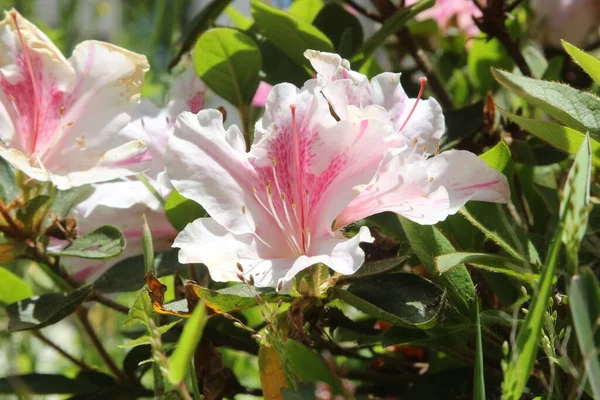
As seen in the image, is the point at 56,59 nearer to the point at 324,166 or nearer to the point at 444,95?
the point at 324,166

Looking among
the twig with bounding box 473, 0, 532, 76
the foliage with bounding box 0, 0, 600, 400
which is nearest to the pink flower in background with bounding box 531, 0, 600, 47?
the foliage with bounding box 0, 0, 600, 400

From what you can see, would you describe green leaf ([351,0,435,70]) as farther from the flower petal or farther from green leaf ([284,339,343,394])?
green leaf ([284,339,343,394])

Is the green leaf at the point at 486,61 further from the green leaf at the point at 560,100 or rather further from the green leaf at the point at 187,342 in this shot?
the green leaf at the point at 187,342

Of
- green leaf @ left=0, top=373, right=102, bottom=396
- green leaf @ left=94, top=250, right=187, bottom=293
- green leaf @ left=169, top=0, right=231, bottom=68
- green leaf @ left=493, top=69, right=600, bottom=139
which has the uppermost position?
green leaf @ left=493, top=69, right=600, bottom=139

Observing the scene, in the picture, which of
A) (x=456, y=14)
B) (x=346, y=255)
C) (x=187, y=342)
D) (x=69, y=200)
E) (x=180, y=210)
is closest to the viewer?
(x=187, y=342)

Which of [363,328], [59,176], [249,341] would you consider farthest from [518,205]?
[59,176]

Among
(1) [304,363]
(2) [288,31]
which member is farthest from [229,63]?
(1) [304,363]

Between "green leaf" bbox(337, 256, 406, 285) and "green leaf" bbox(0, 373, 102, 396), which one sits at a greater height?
"green leaf" bbox(337, 256, 406, 285)

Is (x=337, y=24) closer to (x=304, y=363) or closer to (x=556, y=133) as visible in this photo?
(x=556, y=133)

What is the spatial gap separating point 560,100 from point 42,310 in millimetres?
510

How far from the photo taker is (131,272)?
0.82 metres

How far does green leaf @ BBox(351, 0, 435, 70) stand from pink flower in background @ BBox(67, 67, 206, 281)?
18cm

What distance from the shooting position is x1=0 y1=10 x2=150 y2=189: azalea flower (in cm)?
73

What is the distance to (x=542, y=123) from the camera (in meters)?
0.62
